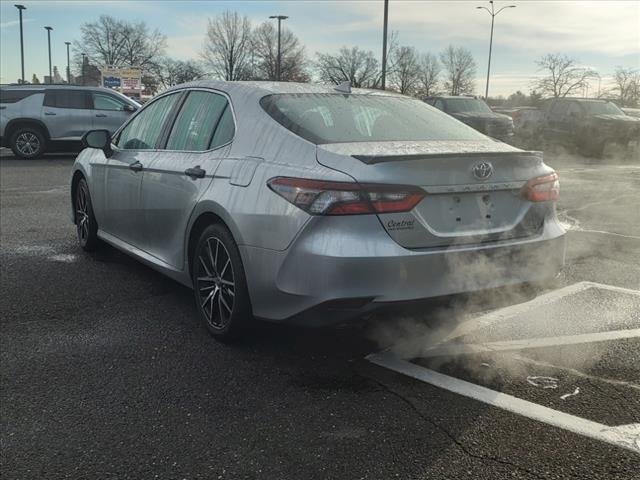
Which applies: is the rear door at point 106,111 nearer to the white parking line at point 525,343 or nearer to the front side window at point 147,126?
the front side window at point 147,126

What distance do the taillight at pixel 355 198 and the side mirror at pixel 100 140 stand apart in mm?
2828

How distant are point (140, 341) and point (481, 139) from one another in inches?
93.0

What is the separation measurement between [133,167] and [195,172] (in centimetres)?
Answer: 106

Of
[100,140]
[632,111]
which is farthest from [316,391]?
[632,111]

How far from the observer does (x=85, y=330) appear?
3.91 metres

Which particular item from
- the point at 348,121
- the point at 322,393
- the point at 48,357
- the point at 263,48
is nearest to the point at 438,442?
the point at 322,393

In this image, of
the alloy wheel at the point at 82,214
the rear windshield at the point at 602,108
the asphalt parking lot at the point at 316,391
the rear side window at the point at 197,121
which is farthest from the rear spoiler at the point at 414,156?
the rear windshield at the point at 602,108

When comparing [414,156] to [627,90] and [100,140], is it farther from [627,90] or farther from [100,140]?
[627,90]

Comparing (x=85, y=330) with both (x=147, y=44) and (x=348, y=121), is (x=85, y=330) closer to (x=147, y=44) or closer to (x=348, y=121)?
(x=348, y=121)

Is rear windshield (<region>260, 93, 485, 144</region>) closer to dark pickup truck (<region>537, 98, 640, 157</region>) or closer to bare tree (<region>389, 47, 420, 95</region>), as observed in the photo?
dark pickup truck (<region>537, 98, 640, 157</region>)

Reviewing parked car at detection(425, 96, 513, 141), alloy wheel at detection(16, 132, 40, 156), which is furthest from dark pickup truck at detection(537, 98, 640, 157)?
alloy wheel at detection(16, 132, 40, 156)

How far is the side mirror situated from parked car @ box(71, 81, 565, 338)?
1089 mm

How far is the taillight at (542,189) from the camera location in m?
3.29

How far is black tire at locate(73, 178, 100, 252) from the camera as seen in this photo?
224 inches
